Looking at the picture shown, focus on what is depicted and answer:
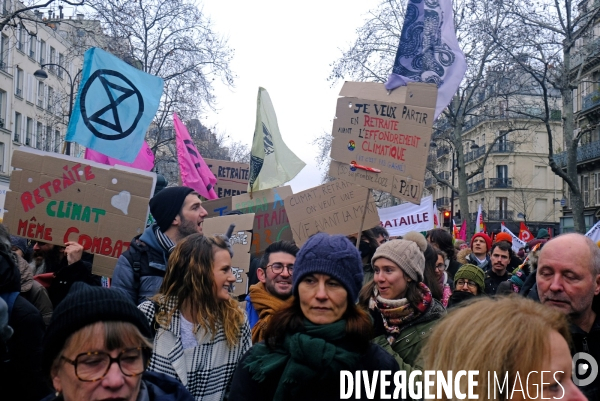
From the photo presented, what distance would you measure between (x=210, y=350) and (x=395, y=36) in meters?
26.2

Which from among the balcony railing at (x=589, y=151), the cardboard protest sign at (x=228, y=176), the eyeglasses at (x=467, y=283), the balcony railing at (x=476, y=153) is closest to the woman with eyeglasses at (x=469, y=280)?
the eyeglasses at (x=467, y=283)

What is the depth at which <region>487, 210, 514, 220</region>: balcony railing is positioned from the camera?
215ft

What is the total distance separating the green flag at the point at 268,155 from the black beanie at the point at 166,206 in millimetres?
3273

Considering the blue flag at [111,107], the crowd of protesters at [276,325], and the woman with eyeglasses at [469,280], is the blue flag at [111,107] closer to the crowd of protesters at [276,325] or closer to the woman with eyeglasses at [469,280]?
the crowd of protesters at [276,325]

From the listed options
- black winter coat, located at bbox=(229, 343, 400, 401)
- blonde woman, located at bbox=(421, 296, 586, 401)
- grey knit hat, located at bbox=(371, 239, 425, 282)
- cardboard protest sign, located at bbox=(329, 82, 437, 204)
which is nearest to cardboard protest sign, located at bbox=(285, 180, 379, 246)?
cardboard protest sign, located at bbox=(329, 82, 437, 204)

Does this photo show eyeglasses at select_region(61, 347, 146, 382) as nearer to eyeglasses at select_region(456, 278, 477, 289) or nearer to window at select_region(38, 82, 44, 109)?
eyeglasses at select_region(456, 278, 477, 289)

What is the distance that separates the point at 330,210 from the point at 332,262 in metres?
3.86

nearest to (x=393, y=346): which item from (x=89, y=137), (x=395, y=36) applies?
(x=89, y=137)

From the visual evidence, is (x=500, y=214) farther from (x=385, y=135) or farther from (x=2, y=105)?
(x=385, y=135)

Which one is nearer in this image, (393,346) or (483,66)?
(393,346)

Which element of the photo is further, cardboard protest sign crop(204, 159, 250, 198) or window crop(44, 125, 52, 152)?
window crop(44, 125, 52, 152)

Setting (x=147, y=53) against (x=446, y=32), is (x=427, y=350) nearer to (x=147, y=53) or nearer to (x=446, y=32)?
(x=446, y=32)

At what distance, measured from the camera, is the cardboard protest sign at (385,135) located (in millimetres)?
5914

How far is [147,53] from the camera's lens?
85.7 ft
